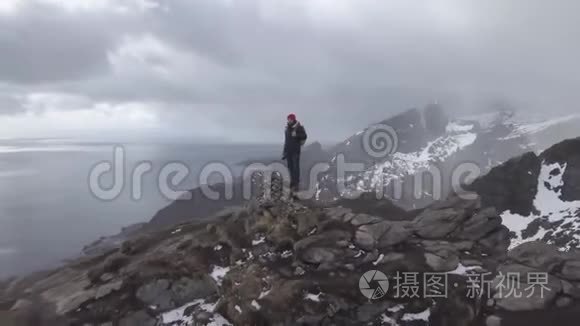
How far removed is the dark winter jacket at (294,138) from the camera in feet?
93.5

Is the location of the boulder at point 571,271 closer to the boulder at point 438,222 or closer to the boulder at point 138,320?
the boulder at point 438,222

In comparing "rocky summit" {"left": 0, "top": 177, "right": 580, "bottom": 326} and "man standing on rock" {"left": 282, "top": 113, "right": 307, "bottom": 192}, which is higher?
"man standing on rock" {"left": 282, "top": 113, "right": 307, "bottom": 192}

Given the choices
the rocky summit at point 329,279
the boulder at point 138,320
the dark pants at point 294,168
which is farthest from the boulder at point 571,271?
the boulder at point 138,320

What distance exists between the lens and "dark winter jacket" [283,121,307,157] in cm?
2850

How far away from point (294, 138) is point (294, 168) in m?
3.08

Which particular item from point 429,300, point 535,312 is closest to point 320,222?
point 429,300

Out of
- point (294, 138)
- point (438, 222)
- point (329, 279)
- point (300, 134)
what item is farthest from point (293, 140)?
point (438, 222)

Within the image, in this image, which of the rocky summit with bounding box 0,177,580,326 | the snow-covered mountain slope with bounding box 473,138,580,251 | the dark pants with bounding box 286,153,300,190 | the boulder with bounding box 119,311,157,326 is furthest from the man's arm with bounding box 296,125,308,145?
the snow-covered mountain slope with bounding box 473,138,580,251

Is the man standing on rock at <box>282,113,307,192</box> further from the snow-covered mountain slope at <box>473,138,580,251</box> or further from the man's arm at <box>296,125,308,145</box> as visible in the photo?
the snow-covered mountain slope at <box>473,138,580,251</box>

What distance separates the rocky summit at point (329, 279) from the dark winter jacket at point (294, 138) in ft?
18.1

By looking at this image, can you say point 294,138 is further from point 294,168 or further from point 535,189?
point 535,189

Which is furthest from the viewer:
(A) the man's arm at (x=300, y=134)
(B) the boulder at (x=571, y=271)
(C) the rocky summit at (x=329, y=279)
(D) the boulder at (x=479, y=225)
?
(D) the boulder at (x=479, y=225)

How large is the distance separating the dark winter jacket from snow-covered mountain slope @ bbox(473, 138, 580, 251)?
5671 inches

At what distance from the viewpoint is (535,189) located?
159 meters
